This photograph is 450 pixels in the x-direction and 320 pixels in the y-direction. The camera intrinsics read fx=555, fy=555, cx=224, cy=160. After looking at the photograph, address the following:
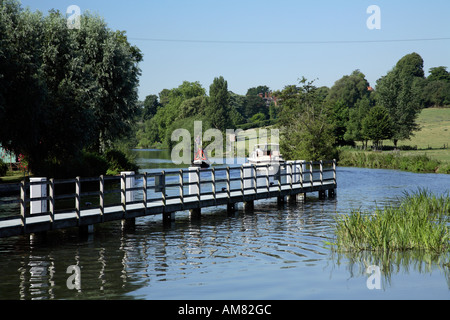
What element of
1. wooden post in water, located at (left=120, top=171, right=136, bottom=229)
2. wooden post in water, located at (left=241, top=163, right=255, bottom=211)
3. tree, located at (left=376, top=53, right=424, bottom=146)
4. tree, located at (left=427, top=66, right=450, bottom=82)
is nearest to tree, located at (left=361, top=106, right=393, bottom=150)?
tree, located at (left=376, top=53, right=424, bottom=146)

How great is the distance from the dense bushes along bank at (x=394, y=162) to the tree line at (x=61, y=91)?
30.2 m

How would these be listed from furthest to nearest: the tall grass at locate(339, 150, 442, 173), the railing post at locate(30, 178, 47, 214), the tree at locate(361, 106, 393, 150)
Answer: the tree at locate(361, 106, 393, 150)
the tall grass at locate(339, 150, 442, 173)
the railing post at locate(30, 178, 47, 214)

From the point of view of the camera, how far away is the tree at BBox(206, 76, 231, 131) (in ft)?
407

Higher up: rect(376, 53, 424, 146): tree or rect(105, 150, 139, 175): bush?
rect(376, 53, 424, 146): tree

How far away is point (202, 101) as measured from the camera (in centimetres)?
13325

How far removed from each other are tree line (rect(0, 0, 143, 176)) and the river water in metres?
11.8

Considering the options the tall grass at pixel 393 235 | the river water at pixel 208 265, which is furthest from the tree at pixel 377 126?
the tall grass at pixel 393 235

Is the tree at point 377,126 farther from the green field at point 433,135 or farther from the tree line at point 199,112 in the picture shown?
the tree line at point 199,112

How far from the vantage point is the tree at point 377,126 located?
85.5 m

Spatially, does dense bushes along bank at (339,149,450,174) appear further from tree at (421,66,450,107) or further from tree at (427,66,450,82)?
tree at (427,66,450,82)

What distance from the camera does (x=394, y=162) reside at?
6116cm
